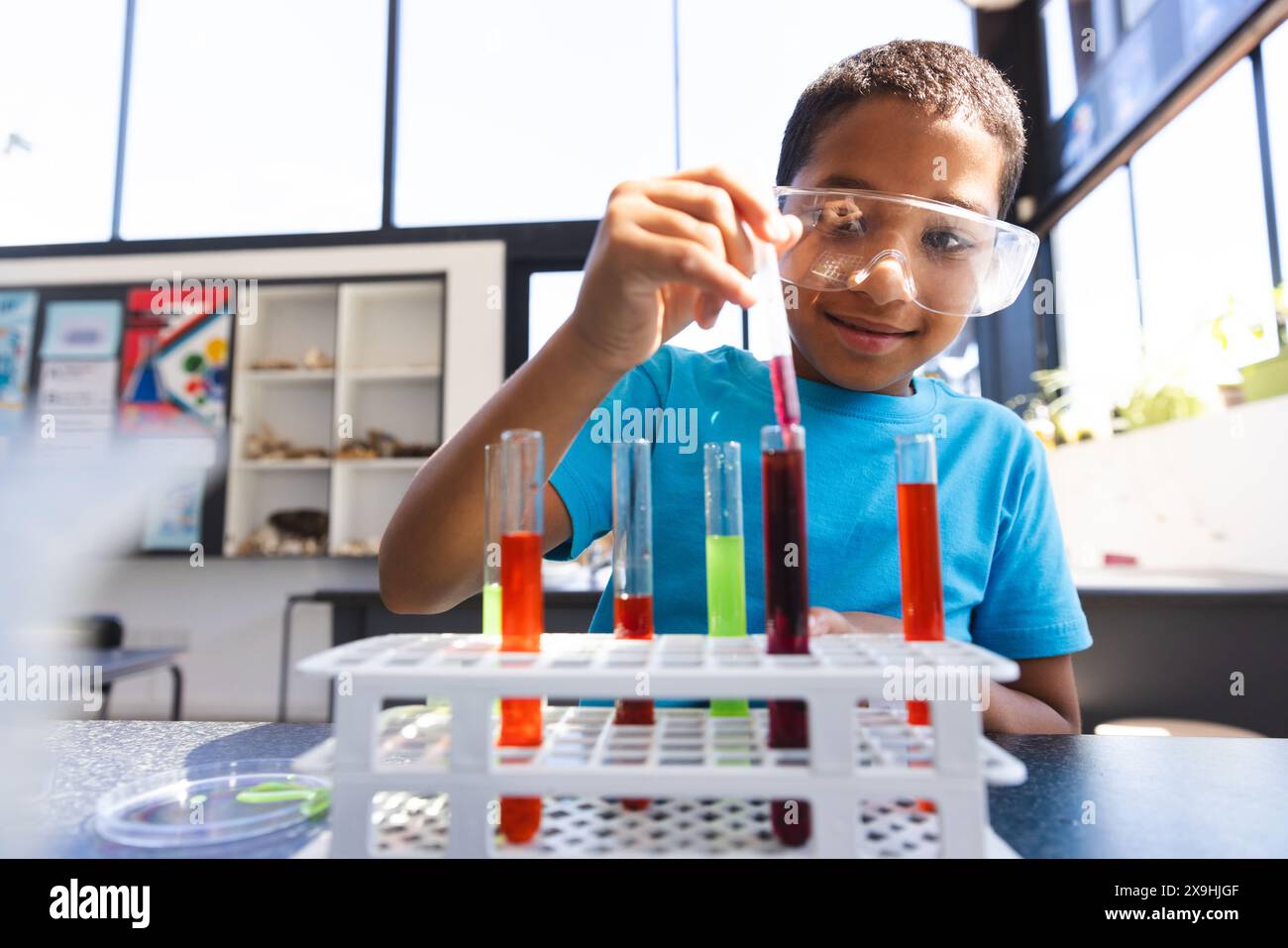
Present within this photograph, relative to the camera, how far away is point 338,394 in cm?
404

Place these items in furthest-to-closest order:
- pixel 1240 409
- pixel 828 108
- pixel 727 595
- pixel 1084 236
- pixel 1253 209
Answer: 1. pixel 1084 236
2. pixel 1253 209
3. pixel 1240 409
4. pixel 828 108
5. pixel 727 595

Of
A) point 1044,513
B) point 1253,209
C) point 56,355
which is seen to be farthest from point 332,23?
point 1044,513

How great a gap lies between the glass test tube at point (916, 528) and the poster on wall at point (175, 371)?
13.8 ft

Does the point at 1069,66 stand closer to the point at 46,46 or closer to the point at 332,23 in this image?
the point at 332,23

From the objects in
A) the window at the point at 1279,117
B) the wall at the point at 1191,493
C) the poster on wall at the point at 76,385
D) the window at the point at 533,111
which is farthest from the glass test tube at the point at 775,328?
the poster on wall at the point at 76,385

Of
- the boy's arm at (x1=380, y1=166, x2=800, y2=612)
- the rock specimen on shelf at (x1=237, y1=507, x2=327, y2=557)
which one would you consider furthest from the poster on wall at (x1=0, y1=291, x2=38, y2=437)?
the boy's arm at (x1=380, y1=166, x2=800, y2=612)

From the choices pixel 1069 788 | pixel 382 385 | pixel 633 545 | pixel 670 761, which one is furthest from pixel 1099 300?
pixel 670 761

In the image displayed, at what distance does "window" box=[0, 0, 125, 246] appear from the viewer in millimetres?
4293

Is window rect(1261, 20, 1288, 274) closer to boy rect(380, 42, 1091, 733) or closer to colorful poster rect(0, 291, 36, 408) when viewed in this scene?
boy rect(380, 42, 1091, 733)

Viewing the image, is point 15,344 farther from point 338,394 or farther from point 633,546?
point 633,546

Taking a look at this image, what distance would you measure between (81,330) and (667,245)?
4806 millimetres
